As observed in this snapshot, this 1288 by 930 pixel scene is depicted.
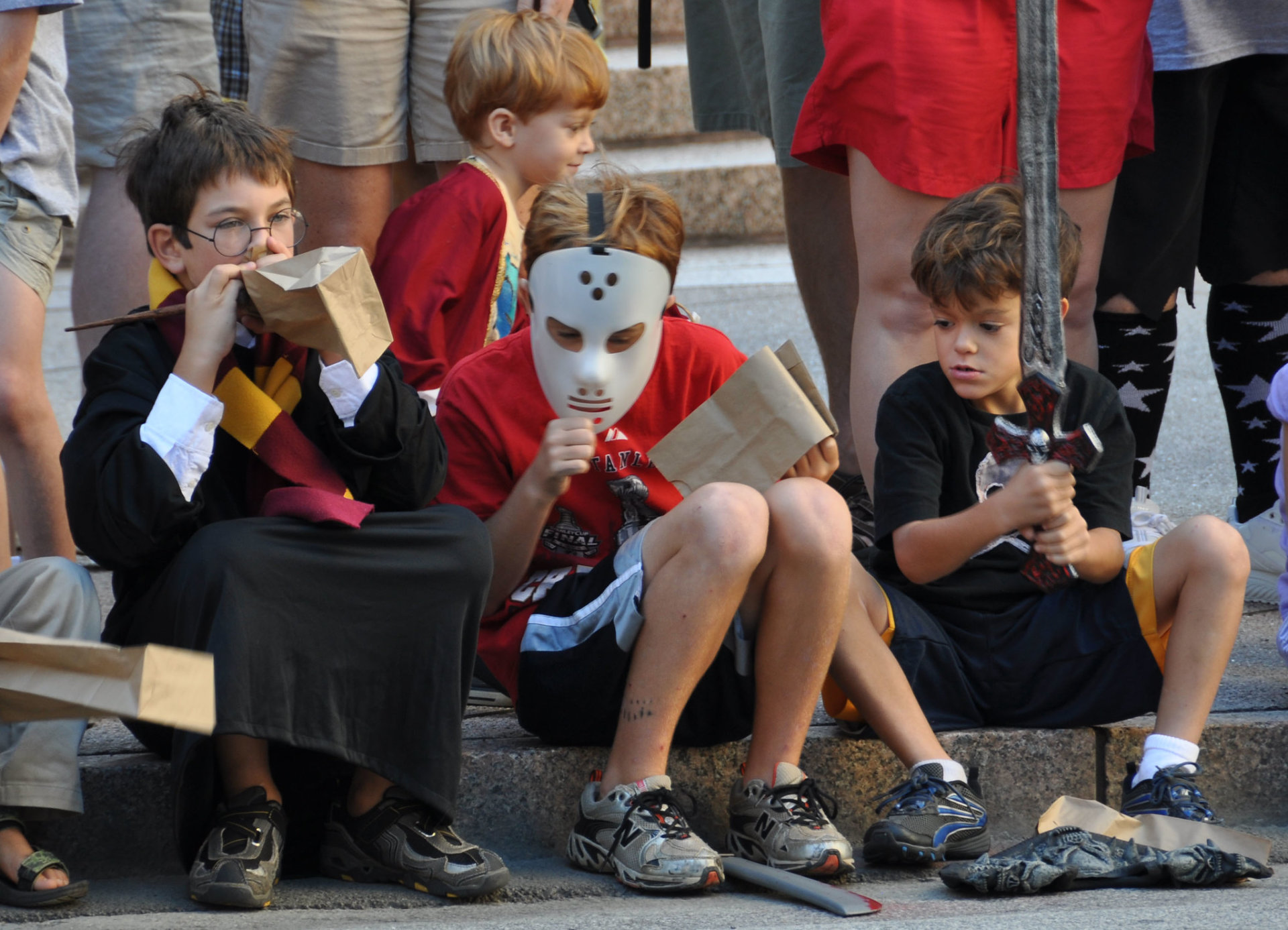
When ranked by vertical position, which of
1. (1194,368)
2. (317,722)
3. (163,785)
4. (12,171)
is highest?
(12,171)

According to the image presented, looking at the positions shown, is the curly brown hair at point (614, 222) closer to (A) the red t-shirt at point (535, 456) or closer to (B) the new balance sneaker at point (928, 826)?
(A) the red t-shirt at point (535, 456)

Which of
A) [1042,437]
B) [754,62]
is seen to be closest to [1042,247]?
[1042,437]

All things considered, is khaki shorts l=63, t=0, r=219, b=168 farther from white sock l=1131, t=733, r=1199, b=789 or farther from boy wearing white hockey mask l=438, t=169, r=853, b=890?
white sock l=1131, t=733, r=1199, b=789

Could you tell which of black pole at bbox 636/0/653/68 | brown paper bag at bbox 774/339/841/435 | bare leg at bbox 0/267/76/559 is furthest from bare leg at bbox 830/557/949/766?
black pole at bbox 636/0/653/68

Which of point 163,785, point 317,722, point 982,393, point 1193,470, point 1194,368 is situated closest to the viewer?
point 317,722

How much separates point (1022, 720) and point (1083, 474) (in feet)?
1.40

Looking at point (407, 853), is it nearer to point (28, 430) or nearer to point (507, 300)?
point (28, 430)

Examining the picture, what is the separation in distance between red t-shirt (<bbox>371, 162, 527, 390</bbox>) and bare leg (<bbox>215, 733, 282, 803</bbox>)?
104cm

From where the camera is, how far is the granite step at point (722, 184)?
24.2 ft

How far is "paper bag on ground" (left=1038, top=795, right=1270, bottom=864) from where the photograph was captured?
2.45 m

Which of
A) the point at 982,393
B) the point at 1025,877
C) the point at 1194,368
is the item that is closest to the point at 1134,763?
the point at 1025,877

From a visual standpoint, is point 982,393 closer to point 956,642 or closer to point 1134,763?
point 956,642

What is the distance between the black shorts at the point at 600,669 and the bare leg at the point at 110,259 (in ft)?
4.36

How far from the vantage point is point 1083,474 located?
274cm
